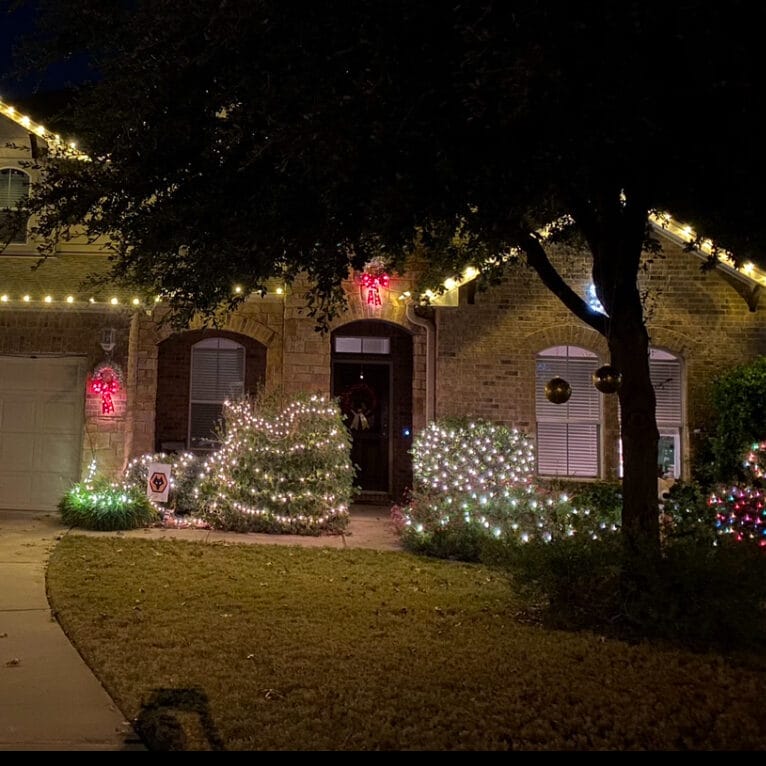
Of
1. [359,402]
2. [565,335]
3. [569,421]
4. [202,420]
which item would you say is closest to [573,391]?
[569,421]

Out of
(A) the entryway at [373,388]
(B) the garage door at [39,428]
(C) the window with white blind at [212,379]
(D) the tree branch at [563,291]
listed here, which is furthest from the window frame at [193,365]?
(D) the tree branch at [563,291]

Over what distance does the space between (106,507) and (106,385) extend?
1.92 metres

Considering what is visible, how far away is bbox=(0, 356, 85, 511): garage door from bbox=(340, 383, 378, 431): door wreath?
4620 millimetres

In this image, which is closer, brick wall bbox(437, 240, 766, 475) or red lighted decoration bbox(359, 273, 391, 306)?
brick wall bbox(437, 240, 766, 475)

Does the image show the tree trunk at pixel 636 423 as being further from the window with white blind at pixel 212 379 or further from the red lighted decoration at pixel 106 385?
the window with white blind at pixel 212 379

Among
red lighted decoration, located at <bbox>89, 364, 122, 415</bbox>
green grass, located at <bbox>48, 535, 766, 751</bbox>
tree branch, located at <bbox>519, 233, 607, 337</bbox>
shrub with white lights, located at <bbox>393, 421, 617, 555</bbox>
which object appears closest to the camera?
green grass, located at <bbox>48, 535, 766, 751</bbox>

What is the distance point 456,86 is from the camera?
4797mm

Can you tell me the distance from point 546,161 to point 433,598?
159 inches

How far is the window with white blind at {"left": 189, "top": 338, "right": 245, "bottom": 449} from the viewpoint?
1273cm

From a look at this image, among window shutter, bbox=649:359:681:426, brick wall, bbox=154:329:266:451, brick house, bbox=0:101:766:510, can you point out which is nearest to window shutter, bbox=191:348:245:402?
brick wall, bbox=154:329:266:451

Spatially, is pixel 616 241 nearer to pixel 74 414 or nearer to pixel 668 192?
pixel 668 192

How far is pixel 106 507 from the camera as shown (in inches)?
375

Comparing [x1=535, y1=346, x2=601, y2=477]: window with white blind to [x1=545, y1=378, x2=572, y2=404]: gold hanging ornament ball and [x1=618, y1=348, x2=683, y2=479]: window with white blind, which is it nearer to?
[x1=618, y1=348, x2=683, y2=479]: window with white blind

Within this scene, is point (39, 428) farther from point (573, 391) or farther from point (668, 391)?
point (668, 391)
